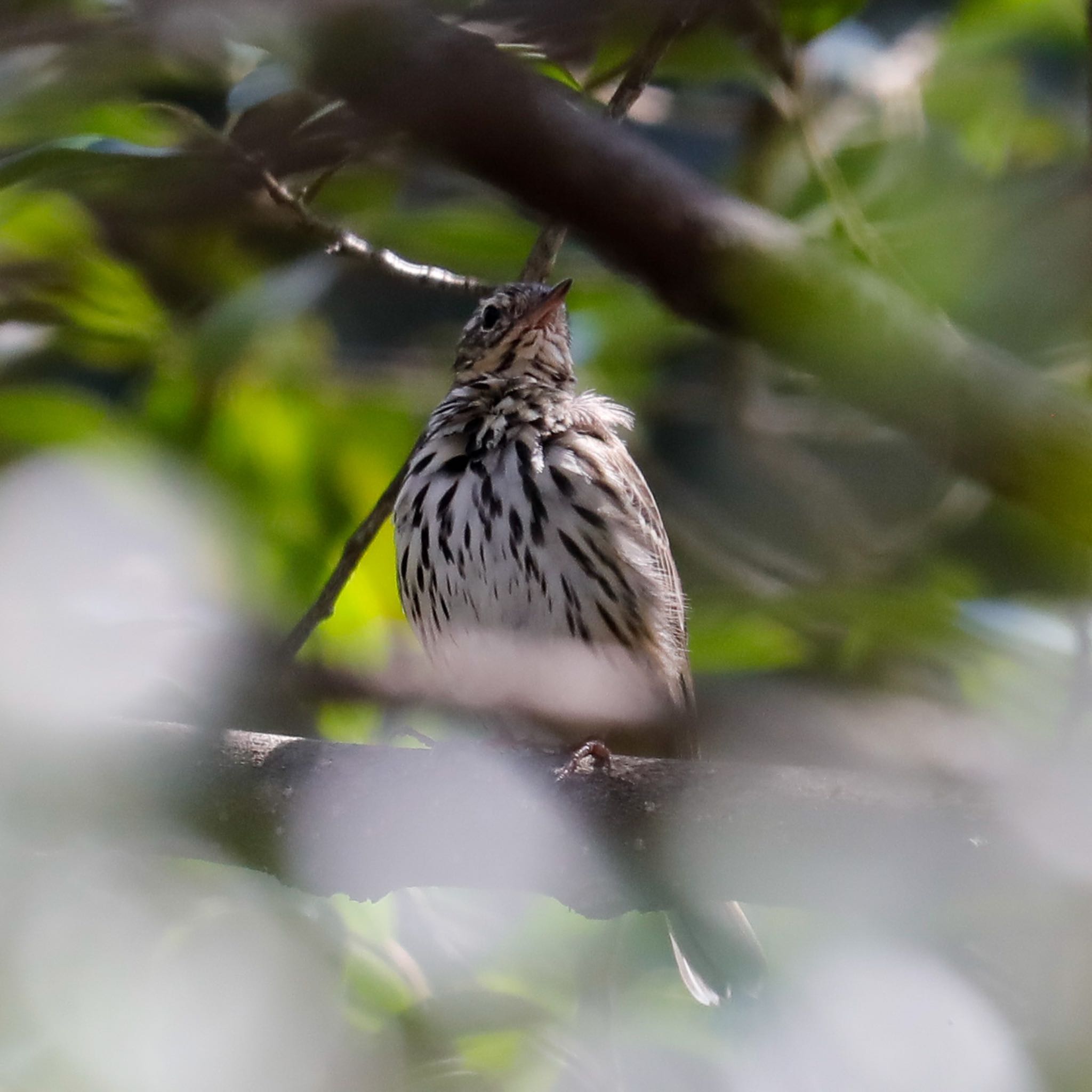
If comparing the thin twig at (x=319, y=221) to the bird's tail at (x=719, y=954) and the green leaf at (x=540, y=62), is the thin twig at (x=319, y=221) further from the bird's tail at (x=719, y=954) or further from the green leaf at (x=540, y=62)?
the bird's tail at (x=719, y=954)

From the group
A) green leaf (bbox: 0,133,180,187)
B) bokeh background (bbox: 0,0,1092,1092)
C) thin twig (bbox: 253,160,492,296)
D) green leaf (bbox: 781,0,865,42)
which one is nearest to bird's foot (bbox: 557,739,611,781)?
bokeh background (bbox: 0,0,1092,1092)

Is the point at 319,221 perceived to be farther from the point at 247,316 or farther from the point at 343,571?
the point at 343,571

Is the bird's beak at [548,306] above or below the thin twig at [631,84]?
below

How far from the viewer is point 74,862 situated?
276 centimetres

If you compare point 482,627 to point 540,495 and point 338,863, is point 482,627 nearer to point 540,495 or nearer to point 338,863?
point 540,495

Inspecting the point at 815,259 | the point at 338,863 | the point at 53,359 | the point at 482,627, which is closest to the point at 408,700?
the point at 338,863

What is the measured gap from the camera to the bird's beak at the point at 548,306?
3.99 metres

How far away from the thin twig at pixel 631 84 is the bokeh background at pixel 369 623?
55 millimetres

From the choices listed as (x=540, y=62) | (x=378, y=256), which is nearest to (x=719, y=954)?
(x=378, y=256)

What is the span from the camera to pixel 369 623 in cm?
352

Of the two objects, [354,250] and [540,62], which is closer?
[540,62]

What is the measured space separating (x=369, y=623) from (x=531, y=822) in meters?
0.76

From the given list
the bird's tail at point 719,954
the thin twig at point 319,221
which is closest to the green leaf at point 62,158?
the thin twig at point 319,221

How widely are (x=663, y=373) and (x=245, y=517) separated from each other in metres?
2.93
